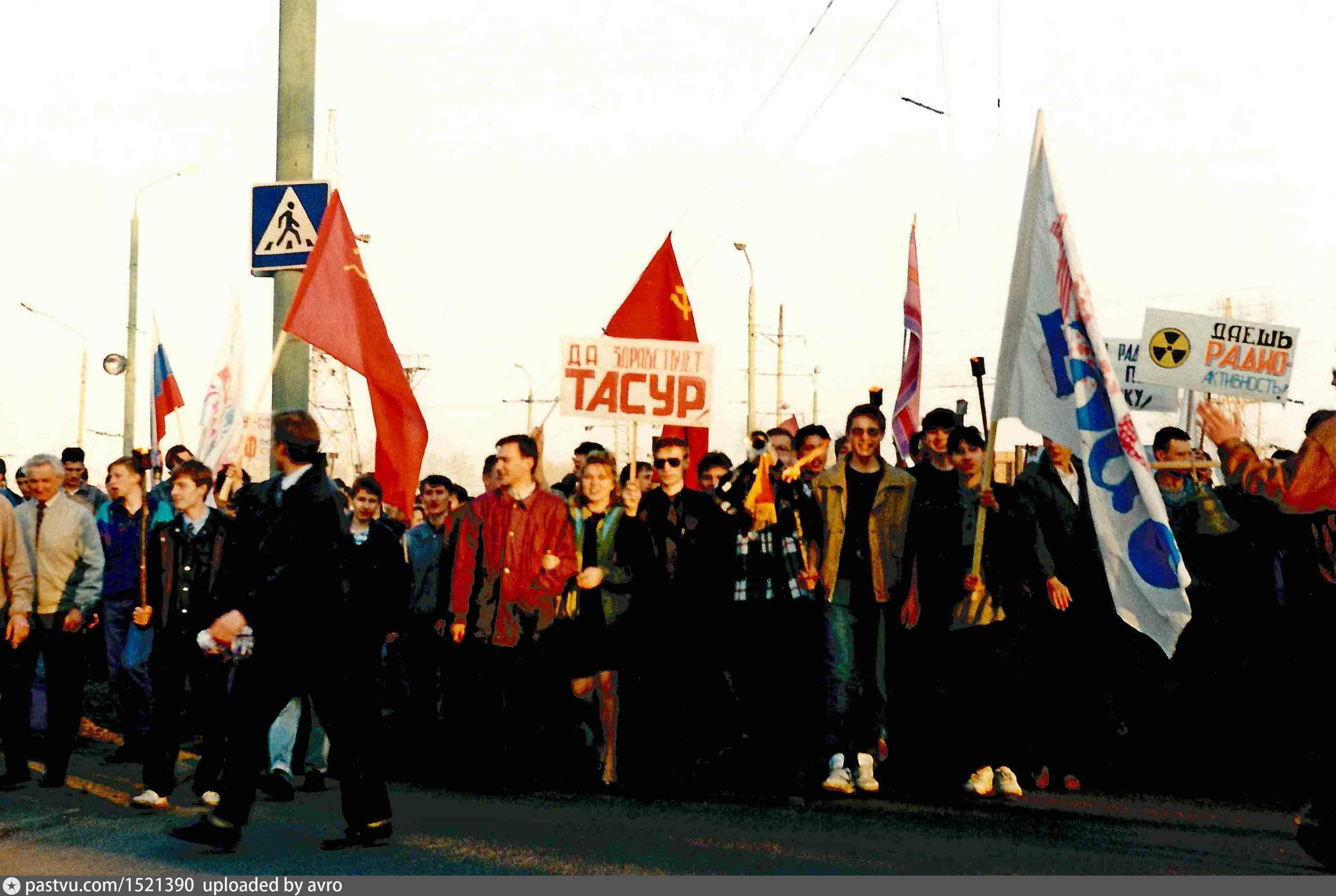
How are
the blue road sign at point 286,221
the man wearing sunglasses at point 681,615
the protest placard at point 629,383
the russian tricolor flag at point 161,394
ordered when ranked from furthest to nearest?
the russian tricolor flag at point 161,394
the protest placard at point 629,383
the blue road sign at point 286,221
the man wearing sunglasses at point 681,615

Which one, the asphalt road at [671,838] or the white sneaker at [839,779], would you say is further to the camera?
the white sneaker at [839,779]

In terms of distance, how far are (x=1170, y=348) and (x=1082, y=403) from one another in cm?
608

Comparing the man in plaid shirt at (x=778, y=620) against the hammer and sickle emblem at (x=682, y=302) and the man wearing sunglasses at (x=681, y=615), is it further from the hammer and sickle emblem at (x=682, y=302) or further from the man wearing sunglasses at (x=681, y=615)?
the hammer and sickle emblem at (x=682, y=302)

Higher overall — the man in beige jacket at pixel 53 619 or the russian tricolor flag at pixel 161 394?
the russian tricolor flag at pixel 161 394

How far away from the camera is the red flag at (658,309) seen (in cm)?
1280

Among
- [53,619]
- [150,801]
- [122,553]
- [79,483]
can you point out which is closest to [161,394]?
[79,483]

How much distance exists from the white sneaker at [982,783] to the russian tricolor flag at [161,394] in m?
10.1

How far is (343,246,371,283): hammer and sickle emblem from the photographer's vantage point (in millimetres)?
9969

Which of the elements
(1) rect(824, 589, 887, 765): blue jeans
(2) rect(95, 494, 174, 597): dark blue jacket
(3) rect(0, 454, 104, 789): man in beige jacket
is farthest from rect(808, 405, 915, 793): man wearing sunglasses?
(2) rect(95, 494, 174, 597): dark blue jacket

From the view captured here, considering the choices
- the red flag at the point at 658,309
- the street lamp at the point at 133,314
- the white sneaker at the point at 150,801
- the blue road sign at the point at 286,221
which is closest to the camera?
the white sneaker at the point at 150,801

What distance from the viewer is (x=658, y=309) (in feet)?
42.3

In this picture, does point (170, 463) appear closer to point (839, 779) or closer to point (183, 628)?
point (183, 628)

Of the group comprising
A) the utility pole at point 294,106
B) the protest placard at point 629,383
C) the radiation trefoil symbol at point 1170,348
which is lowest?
the protest placard at point 629,383

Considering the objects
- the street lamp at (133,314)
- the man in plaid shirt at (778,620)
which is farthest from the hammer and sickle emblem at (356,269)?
the street lamp at (133,314)
